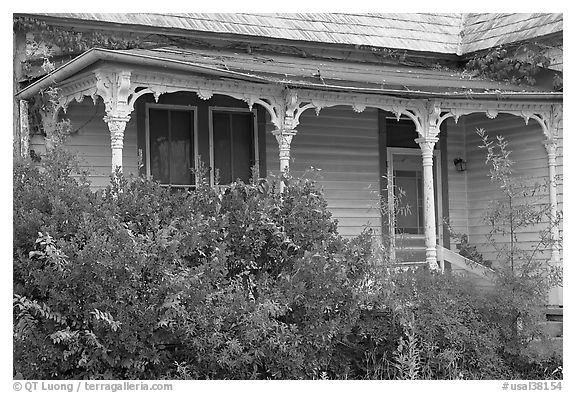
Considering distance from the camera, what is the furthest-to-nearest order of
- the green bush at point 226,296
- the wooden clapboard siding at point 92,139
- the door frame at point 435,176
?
the door frame at point 435,176 → the wooden clapboard siding at point 92,139 → the green bush at point 226,296

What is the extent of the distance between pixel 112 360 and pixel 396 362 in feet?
11.4

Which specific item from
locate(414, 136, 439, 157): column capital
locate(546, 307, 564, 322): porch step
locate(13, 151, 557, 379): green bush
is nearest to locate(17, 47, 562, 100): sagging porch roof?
locate(414, 136, 439, 157): column capital

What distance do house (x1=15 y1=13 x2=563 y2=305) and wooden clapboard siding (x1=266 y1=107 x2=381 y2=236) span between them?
0.08ft

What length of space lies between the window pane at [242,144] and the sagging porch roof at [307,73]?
0.97m

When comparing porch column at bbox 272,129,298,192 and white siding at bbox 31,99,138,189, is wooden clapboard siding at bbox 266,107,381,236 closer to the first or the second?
porch column at bbox 272,129,298,192

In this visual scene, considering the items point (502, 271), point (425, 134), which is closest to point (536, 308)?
point (502, 271)

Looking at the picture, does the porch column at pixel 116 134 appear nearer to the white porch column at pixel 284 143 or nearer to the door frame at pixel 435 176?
the white porch column at pixel 284 143

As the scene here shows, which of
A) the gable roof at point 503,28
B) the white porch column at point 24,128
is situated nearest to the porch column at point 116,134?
the white porch column at point 24,128

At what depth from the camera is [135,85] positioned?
11805mm

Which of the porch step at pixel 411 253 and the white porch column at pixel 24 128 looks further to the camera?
the porch step at pixel 411 253

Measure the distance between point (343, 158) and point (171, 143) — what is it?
3.15m

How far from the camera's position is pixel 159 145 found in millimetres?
13844

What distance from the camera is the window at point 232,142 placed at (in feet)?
46.7
